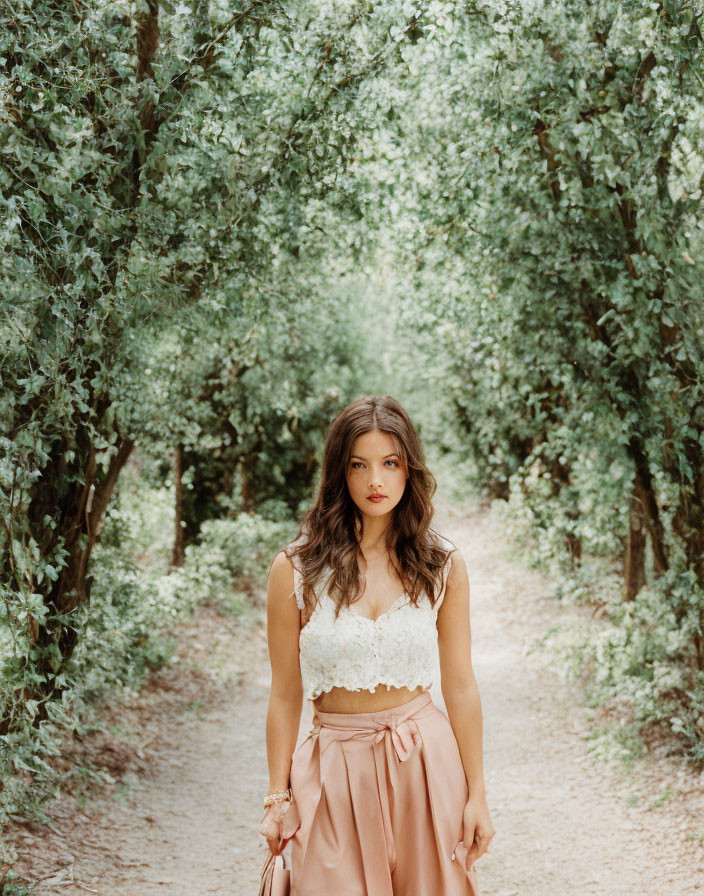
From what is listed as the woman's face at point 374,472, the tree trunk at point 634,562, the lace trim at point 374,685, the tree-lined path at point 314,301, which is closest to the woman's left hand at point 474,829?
the lace trim at point 374,685

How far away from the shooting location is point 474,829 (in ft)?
7.80

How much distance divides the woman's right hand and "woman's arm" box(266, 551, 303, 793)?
0.14 feet

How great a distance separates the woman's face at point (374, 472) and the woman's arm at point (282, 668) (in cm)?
27

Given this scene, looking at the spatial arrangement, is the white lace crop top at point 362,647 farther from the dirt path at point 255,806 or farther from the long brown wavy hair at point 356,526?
the dirt path at point 255,806

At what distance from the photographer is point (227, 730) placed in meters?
7.63

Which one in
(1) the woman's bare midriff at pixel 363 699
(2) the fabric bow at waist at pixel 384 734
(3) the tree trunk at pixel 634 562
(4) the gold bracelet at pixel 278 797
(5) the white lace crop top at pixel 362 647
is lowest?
(4) the gold bracelet at pixel 278 797

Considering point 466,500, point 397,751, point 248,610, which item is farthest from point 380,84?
point 466,500

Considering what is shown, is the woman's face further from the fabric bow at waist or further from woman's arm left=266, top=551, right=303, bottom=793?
the fabric bow at waist

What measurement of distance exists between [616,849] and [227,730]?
142 inches

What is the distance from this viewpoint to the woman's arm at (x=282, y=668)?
2.41 metres

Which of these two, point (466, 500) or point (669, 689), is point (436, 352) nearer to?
point (466, 500)

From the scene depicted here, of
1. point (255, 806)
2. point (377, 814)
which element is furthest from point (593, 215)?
point (255, 806)

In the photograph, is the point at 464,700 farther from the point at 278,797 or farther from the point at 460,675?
the point at 278,797

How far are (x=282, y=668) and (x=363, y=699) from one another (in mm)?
232
